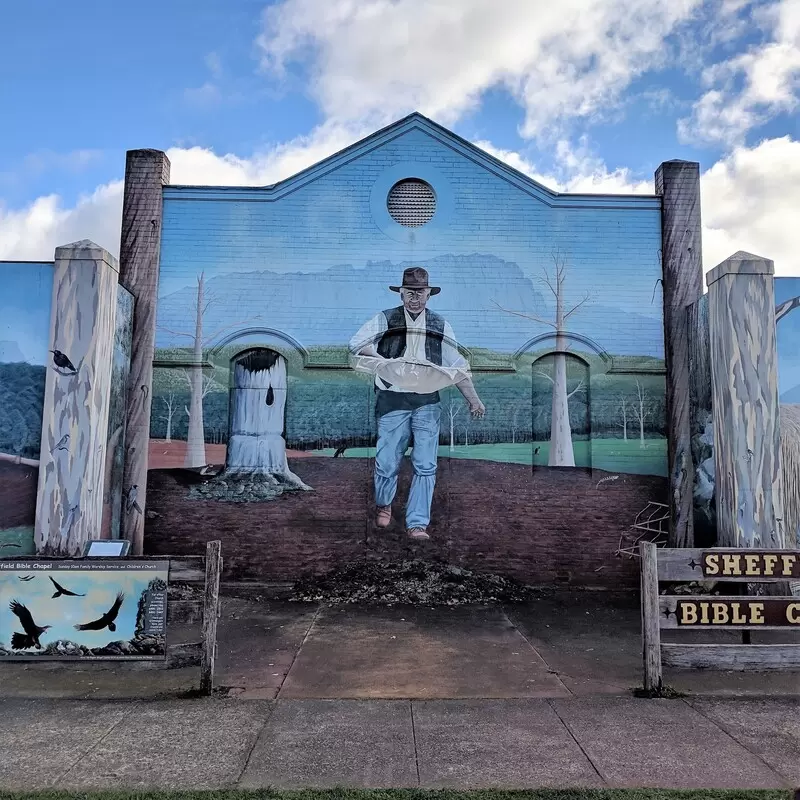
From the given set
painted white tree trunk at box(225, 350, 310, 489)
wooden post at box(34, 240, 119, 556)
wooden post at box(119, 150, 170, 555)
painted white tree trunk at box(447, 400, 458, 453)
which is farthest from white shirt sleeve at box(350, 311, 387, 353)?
wooden post at box(34, 240, 119, 556)

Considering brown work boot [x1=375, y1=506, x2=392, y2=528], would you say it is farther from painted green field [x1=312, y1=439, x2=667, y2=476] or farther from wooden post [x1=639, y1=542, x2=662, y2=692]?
wooden post [x1=639, y1=542, x2=662, y2=692]

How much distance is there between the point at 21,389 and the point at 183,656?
6050mm

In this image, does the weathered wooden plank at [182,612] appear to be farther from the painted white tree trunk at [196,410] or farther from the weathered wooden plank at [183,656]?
the painted white tree trunk at [196,410]

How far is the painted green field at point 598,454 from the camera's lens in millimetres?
11352

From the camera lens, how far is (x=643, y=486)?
11320mm

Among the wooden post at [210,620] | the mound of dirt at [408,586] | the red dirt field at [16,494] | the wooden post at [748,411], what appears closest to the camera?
the wooden post at [210,620]

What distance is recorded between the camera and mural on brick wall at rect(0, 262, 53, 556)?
9961mm

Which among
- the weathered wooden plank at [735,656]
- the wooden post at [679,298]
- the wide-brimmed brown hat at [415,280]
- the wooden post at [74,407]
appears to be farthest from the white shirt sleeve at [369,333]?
the weathered wooden plank at [735,656]

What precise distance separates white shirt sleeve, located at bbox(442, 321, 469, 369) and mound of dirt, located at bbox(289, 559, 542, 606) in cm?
345

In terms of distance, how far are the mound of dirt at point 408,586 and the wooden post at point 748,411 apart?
3.54 metres

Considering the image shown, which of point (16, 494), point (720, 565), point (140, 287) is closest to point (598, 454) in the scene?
point (720, 565)

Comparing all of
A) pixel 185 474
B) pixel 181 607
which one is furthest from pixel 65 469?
pixel 181 607

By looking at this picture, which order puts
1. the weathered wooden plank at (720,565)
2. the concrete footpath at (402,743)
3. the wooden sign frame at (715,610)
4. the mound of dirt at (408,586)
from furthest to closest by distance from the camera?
the mound of dirt at (408,586) < the weathered wooden plank at (720,565) < the wooden sign frame at (715,610) < the concrete footpath at (402,743)

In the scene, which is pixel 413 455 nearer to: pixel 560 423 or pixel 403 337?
pixel 403 337
